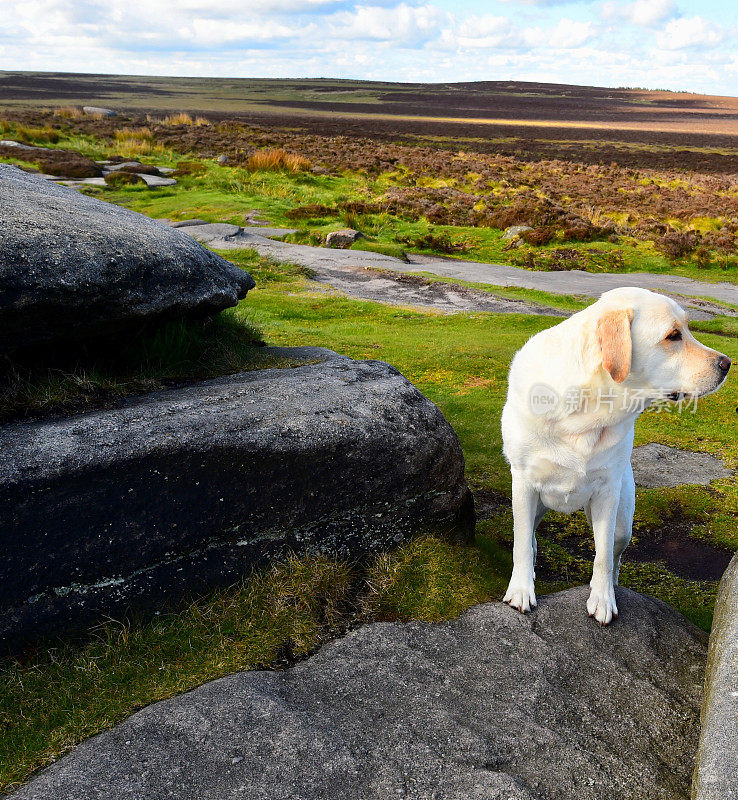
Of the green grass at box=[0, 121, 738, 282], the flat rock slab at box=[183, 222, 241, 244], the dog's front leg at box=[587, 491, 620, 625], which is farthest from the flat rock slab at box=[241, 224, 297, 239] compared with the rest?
the dog's front leg at box=[587, 491, 620, 625]

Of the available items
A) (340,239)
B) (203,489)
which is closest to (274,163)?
(340,239)

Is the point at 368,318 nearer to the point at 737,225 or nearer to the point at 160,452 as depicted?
the point at 160,452

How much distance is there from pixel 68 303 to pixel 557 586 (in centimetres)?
463

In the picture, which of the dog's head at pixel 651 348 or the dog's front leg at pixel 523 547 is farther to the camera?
the dog's front leg at pixel 523 547

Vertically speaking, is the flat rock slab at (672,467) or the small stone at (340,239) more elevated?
the small stone at (340,239)

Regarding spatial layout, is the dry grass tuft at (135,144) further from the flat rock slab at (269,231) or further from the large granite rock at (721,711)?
the large granite rock at (721,711)

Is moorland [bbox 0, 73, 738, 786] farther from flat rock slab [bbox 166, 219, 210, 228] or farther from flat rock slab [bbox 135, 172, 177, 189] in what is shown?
flat rock slab [bbox 166, 219, 210, 228]

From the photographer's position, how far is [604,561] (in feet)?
16.2

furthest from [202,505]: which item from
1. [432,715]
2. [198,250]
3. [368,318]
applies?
[368,318]

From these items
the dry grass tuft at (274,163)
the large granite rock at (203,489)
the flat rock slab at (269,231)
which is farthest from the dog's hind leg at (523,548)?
the dry grass tuft at (274,163)

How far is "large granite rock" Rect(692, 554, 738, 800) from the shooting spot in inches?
125

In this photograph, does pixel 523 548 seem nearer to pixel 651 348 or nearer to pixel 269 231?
pixel 651 348

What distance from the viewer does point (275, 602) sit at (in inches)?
190

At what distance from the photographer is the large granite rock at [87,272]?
193 inches
